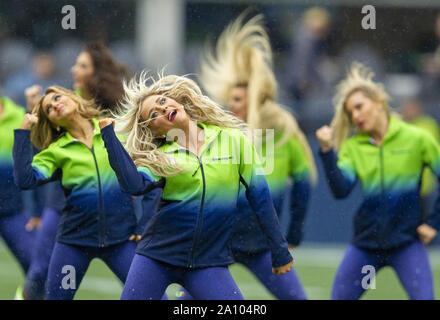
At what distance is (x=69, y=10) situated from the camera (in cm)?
648

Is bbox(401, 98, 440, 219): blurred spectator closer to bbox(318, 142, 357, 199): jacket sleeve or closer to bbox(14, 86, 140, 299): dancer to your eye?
bbox(318, 142, 357, 199): jacket sleeve

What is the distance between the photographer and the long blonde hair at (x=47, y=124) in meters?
5.93

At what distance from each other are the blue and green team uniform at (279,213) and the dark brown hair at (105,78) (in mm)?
1132

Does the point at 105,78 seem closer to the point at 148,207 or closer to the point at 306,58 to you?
the point at 148,207

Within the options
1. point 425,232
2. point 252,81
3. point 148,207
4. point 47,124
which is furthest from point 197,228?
point 252,81

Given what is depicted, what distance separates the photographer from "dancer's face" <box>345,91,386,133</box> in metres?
6.82

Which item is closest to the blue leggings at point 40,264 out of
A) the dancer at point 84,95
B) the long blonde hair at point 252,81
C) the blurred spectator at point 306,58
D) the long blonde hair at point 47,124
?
the dancer at point 84,95

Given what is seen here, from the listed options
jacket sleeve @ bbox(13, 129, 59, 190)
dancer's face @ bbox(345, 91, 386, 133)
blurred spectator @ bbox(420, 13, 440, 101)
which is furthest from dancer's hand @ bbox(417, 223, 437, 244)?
blurred spectator @ bbox(420, 13, 440, 101)

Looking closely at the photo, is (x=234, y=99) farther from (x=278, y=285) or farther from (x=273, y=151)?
(x=278, y=285)

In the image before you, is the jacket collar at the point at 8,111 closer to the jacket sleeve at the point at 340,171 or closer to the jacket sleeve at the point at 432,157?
the jacket sleeve at the point at 340,171

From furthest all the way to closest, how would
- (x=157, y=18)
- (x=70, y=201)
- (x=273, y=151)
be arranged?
(x=157, y=18)
(x=273, y=151)
(x=70, y=201)

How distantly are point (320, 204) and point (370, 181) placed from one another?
491 centimetres

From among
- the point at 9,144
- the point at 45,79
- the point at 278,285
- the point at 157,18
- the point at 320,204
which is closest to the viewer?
the point at 278,285

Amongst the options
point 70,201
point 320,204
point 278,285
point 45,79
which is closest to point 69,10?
point 70,201
